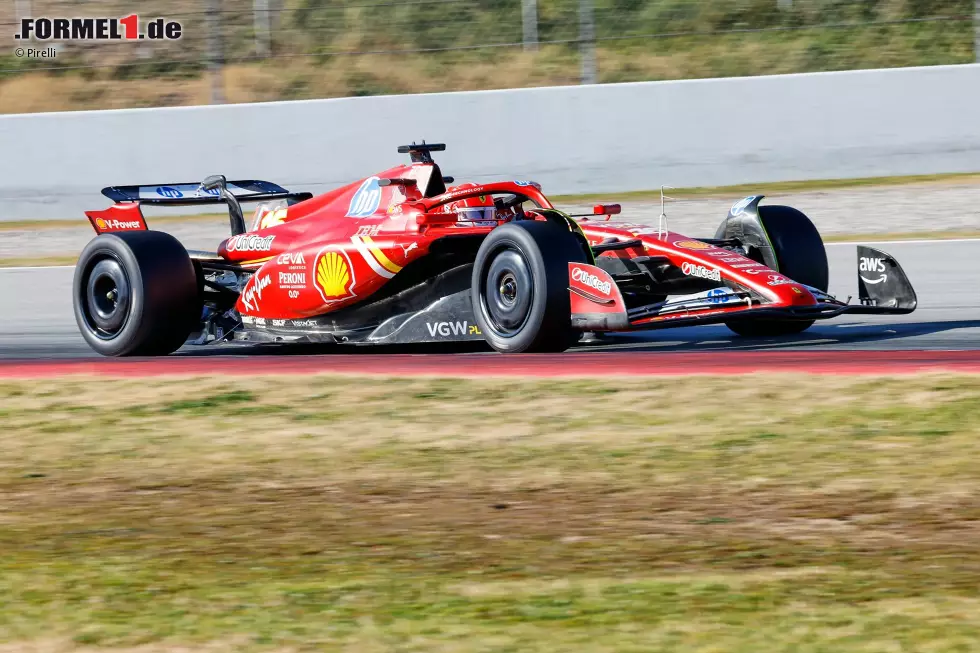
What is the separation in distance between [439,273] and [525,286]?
44.6 inches

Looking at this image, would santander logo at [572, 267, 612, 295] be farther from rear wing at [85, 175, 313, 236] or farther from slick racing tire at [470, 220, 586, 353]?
rear wing at [85, 175, 313, 236]

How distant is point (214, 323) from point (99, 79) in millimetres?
8943

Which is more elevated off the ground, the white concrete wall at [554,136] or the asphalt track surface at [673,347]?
the white concrete wall at [554,136]

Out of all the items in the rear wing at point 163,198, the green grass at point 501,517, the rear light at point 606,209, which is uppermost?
the rear wing at point 163,198

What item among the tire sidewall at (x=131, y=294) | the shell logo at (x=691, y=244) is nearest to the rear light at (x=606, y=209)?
the shell logo at (x=691, y=244)

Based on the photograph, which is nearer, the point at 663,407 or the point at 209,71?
the point at 663,407

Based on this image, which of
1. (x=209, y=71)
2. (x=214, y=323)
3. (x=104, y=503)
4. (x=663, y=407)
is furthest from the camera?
(x=209, y=71)

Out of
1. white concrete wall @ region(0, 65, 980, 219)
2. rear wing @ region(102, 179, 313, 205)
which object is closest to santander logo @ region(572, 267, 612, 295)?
rear wing @ region(102, 179, 313, 205)

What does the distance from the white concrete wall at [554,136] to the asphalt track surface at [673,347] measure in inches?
117

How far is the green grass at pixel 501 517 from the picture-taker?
3.84 metres

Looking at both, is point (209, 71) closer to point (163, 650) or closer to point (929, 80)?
point (929, 80)

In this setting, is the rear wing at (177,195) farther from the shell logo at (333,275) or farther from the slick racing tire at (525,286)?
the slick racing tire at (525,286)

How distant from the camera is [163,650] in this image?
3713 millimetres

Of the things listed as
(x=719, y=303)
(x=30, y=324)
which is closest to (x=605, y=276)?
(x=719, y=303)
